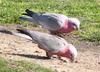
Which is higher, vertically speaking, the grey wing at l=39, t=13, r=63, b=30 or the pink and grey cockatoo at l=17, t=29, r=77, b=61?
the grey wing at l=39, t=13, r=63, b=30

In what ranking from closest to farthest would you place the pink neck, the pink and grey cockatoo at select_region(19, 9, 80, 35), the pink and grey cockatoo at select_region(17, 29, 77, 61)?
1. the pink and grey cockatoo at select_region(17, 29, 77, 61)
2. the pink and grey cockatoo at select_region(19, 9, 80, 35)
3. the pink neck

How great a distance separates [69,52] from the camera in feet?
28.2

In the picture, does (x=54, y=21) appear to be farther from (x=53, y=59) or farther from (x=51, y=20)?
(x=53, y=59)

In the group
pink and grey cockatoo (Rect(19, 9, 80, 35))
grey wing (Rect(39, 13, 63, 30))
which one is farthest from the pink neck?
grey wing (Rect(39, 13, 63, 30))

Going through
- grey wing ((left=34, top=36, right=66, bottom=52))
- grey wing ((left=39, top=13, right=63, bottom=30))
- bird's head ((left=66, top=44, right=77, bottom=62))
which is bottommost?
bird's head ((left=66, top=44, right=77, bottom=62))

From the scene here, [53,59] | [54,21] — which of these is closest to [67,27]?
[54,21]

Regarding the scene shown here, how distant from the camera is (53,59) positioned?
29.1 feet

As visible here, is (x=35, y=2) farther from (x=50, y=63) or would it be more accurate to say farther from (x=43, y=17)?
(x=50, y=63)

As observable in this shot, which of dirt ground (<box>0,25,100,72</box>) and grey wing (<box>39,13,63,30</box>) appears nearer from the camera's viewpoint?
dirt ground (<box>0,25,100,72</box>)

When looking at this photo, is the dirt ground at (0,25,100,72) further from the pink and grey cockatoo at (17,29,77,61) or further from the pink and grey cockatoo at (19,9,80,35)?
the pink and grey cockatoo at (19,9,80,35)

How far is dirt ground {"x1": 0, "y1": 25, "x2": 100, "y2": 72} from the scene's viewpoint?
8.33 metres

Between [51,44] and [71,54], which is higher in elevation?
[51,44]

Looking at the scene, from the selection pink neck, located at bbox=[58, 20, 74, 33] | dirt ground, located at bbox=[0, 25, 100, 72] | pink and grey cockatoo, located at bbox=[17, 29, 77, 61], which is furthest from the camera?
pink neck, located at bbox=[58, 20, 74, 33]

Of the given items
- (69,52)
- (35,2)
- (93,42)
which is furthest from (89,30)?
(35,2)
